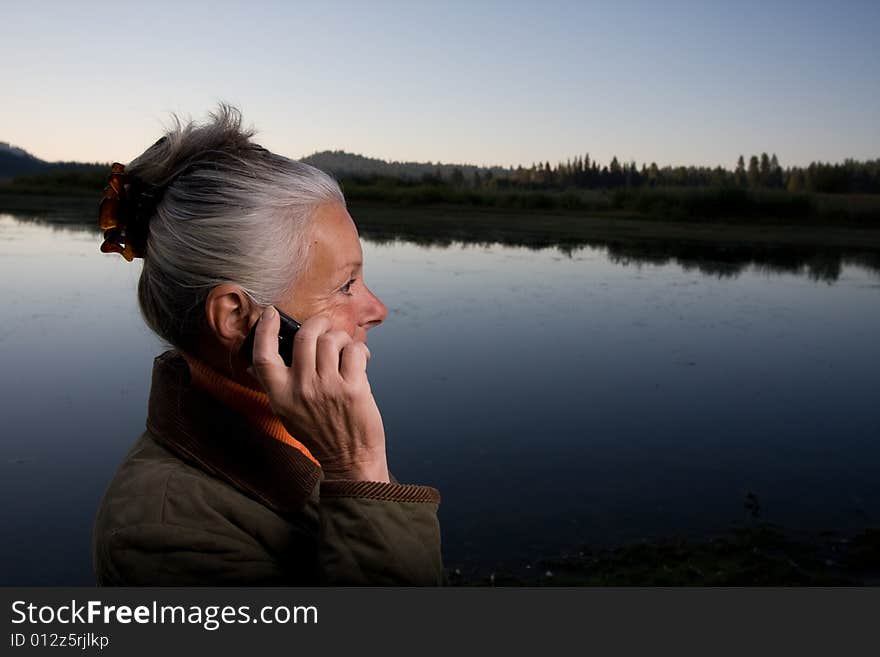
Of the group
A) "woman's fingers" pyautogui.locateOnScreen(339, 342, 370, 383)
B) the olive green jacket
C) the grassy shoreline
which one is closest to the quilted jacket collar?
the olive green jacket

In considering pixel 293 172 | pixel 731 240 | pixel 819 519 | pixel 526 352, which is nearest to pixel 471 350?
pixel 526 352

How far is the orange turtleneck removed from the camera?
163 centimetres

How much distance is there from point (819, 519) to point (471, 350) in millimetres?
5681

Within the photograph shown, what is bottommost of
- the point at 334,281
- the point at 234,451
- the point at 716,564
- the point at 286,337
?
the point at 716,564

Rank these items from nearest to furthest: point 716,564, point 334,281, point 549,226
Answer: point 334,281 < point 716,564 < point 549,226

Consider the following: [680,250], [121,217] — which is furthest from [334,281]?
[680,250]

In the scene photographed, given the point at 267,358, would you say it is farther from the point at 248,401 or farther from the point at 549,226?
the point at 549,226

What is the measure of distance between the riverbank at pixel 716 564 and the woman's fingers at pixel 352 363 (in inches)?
137

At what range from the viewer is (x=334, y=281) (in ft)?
5.85

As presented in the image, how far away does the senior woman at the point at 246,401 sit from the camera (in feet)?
4.74

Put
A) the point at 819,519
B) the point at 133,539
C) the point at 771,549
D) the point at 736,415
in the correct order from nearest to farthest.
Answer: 1. the point at 133,539
2. the point at 771,549
3. the point at 819,519
4. the point at 736,415

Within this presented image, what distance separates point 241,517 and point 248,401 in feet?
0.85

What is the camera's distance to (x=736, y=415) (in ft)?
28.3
